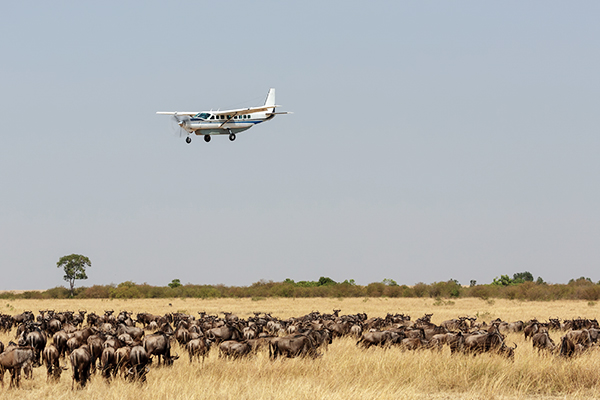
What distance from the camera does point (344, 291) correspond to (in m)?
89.8

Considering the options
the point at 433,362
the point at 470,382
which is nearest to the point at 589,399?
the point at 470,382

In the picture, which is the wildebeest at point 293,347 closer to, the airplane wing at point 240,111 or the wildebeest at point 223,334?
the wildebeest at point 223,334

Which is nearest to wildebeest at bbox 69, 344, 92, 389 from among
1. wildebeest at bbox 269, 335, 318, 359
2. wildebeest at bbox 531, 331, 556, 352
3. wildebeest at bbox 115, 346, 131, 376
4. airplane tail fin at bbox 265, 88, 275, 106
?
wildebeest at bbox 115, 346, 131, 376

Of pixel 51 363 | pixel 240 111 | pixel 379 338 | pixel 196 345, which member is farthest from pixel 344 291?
pixel 51 363

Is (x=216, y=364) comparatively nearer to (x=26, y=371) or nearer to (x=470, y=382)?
(x=26, y=371)

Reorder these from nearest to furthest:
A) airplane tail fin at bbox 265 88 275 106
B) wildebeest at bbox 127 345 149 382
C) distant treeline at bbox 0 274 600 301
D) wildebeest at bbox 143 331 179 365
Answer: wildebeest at bbox 127 345 149 382 < wildebeest at bbox 143 331 179 365 < airplane tail fin at bbox 265 88 275 106 < distant treeline at bbox 0 274 600 301

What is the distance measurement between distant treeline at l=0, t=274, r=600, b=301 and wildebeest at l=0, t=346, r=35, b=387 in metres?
62.5

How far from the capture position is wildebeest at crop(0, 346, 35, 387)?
14.8 metres

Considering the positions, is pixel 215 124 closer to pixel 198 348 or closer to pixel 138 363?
pixel 198 348

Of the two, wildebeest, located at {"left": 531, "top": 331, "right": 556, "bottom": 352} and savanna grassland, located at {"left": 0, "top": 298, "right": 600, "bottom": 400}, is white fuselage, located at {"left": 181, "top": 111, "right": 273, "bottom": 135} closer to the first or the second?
savanna grassland, located at {"left": 0, "top": 298, "right": 600, "bottom": 400}

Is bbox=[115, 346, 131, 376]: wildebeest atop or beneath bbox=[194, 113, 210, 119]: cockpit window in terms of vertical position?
beneath

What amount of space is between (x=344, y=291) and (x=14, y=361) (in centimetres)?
7666

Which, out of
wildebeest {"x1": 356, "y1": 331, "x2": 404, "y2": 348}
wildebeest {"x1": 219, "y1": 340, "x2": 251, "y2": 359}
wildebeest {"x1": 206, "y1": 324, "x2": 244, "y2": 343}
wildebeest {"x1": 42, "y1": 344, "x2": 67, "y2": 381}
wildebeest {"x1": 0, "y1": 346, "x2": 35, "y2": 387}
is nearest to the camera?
wildebeest {"x1": 0, "y1": 346, "x2": 35, "y2": 387}

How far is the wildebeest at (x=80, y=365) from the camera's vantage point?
1484cm
